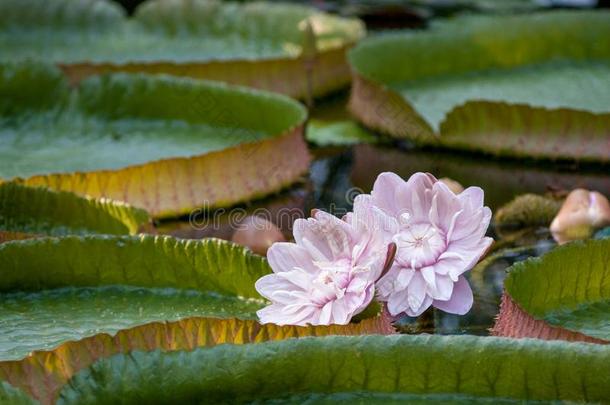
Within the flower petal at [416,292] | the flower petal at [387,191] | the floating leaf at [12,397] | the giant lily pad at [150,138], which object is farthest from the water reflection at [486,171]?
the floating leaf at [12,397]

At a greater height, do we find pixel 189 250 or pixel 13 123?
pixel 189 250

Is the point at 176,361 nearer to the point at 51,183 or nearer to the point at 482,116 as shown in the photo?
the point at 51,183

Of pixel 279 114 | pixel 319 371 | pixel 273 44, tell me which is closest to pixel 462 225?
pixel 319 371

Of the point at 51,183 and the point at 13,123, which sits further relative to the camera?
the point at 13,123

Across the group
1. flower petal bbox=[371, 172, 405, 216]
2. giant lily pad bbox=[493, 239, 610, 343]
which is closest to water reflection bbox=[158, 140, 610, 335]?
giant lily pad bbox=[493, 239, 610, 343]

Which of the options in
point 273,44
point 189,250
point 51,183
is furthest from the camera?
point 273,44

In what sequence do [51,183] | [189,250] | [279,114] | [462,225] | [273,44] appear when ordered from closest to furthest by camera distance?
[462,225] → [189,250] → [51,183] → [279,114] → [273,44]

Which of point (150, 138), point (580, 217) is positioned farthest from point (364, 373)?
point (150, 138)
